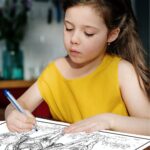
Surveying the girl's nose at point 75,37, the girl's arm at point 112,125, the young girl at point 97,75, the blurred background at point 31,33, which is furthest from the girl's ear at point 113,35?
the blurred background at point 31,33

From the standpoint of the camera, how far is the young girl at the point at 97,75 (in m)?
1.11

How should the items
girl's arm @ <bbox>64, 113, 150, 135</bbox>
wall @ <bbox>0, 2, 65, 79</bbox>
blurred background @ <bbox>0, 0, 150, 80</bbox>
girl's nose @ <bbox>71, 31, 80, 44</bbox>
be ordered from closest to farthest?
girl's arm @ <bbox>64, 113, 150, 135</bbox>
girl's nose @ <bbox>71, 31, 80, 44</bbox>
blurred background @ <bbox>0, 0, 150, 80</bbox>
wall @ <bbox>0, 2, 65, 79</bbox>

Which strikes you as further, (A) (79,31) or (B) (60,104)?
(B) (60,104)

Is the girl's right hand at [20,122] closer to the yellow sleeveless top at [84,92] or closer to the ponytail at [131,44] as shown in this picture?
the yellow sleeveless top at [84,92]

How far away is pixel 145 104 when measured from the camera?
1154 millimetres

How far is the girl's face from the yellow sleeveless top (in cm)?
9

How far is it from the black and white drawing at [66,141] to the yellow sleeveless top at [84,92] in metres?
0.27

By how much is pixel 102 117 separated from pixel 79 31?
0.24m

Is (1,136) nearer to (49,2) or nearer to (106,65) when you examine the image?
(106,65)

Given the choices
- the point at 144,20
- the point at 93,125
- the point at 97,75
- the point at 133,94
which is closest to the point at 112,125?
the point at 93,125

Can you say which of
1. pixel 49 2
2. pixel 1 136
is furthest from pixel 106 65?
pixel 49 2

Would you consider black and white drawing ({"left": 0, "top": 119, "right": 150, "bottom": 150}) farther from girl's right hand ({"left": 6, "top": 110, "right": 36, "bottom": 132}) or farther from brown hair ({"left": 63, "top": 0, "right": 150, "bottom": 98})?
brown hair ({"left": 63, "top": 0, "right": 150, "bottom": 98})

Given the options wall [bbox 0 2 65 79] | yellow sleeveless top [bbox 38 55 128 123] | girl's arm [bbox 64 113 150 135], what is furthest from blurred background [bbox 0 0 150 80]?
girl's arm [bbox 64 113 150 135]

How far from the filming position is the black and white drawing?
0.89 metres
